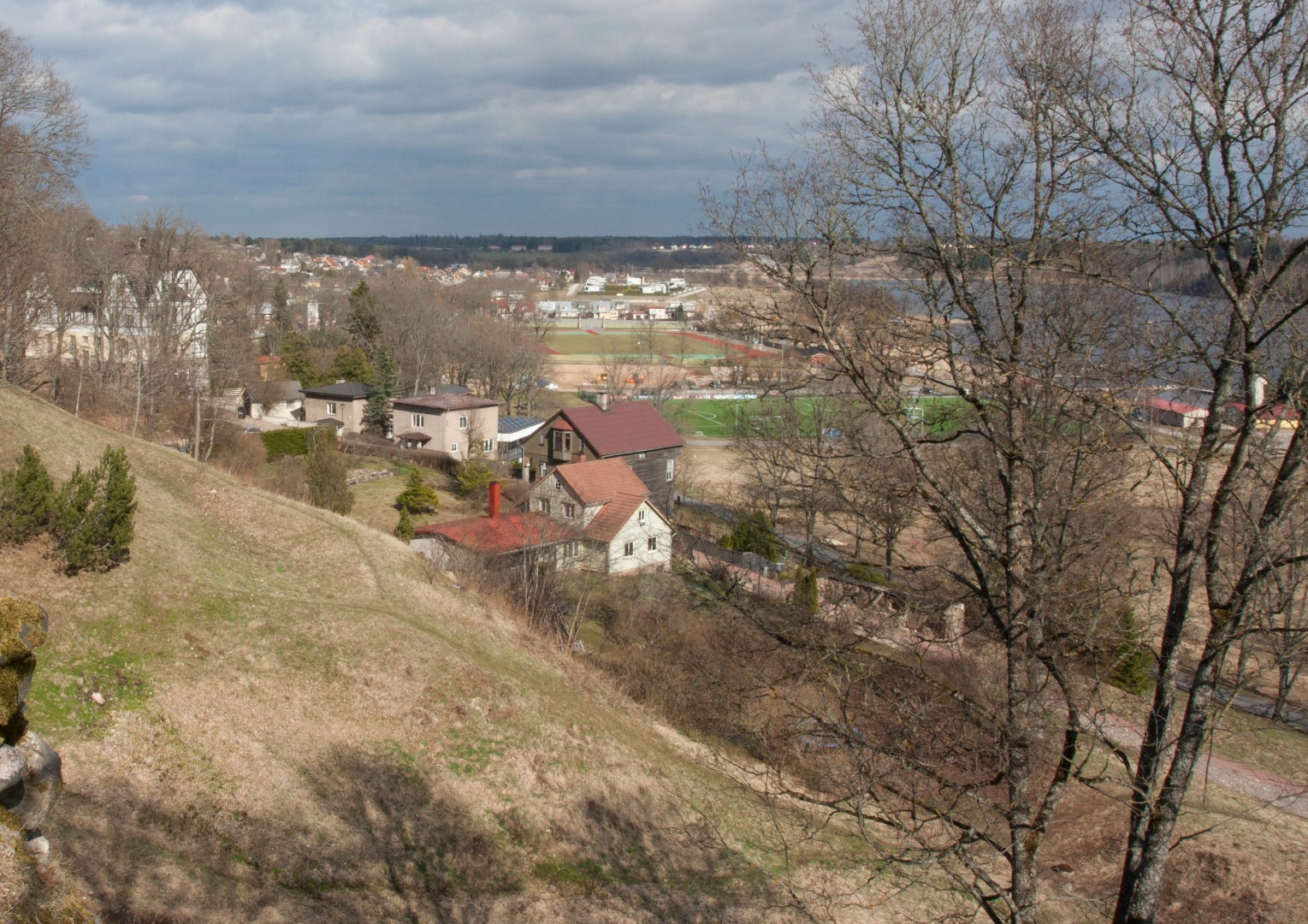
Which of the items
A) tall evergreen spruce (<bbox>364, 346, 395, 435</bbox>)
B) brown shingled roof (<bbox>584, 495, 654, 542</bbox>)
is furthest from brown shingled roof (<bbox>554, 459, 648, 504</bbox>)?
tall evergreen spruce (<bbox>364, 346, 395, 435</bbox>)

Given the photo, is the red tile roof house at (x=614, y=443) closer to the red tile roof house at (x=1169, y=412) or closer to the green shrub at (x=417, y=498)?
the green shrub at (x=417, y=498)

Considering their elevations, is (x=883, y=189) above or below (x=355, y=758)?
above

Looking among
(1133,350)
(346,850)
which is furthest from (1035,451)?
(346,850)

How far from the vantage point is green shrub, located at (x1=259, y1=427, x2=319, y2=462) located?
144 ft

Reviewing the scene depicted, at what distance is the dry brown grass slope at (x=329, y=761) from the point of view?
10852 mm

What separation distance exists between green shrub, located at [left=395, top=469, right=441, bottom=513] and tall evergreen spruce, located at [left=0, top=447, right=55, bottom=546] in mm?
23092

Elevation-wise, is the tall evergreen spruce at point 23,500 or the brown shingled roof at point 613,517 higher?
the tall evergreen spruce at point 23,500

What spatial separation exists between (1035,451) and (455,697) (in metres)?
12.1

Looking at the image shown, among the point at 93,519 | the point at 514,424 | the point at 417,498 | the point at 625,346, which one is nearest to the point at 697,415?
the point at 625,346

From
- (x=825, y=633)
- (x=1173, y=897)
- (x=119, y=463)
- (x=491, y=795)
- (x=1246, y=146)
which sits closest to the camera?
(x=1246, y=146)

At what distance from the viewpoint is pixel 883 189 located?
22.2ft

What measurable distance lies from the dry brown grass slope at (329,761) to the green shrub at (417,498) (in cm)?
1847

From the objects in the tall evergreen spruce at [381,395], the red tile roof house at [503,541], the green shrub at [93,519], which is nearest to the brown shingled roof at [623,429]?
the red tile roof house at [503,541]

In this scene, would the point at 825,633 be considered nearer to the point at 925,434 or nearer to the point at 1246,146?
the point at 925,434
